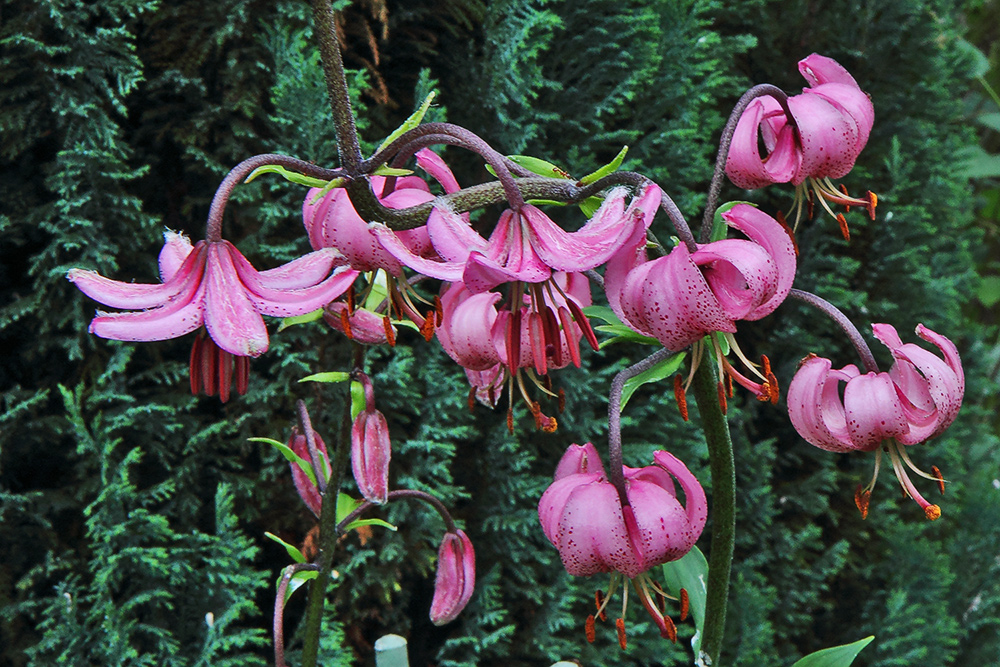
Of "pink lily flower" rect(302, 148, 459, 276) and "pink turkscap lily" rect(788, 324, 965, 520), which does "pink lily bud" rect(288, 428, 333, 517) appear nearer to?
"pink lily flower" rect(302, 148, 459, 276)

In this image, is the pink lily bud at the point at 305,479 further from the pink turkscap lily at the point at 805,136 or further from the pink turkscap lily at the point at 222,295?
the pink turkscap lily at the point at 805,136

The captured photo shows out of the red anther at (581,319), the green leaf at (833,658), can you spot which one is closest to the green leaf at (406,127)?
the red anther at (581,319)

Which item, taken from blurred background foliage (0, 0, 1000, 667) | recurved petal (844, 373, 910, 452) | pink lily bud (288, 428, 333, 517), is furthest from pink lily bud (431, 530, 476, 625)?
blurred background foliage (0, 0, 1000, 667)

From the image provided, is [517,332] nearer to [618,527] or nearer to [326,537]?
[618,527]

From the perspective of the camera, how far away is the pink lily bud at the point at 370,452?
0.59 metres

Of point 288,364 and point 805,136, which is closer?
point 805,136

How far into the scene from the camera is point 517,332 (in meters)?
0.50

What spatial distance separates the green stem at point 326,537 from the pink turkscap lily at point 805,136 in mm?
309

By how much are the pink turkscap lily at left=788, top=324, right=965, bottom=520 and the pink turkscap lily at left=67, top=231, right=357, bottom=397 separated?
334 millimetres

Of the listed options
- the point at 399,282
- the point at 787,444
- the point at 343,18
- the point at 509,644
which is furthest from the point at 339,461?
the point at 787,444

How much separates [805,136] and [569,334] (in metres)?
0.21

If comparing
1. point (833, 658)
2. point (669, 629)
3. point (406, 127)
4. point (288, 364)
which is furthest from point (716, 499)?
point (288, 364)

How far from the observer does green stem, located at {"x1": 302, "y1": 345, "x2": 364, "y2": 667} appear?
60cm

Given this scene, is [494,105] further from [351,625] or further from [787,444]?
[787,444]
